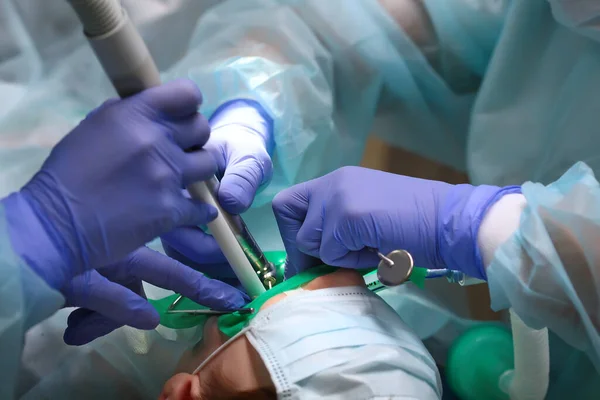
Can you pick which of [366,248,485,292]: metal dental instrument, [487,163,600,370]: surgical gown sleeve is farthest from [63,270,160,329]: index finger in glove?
[487,163,600,370]: surgical gown sleeve

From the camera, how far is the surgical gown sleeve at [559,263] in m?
0.66

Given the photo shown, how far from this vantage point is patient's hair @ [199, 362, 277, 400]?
759 mm

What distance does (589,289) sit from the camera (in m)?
0.67

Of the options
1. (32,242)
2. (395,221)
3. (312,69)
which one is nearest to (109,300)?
(32,242)

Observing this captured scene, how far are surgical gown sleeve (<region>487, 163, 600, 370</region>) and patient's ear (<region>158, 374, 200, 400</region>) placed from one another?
449mm

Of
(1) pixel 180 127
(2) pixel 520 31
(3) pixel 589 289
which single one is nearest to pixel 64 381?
(1) pixel 180 127

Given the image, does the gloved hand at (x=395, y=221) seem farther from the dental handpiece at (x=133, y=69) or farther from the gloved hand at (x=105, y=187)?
the gloved hand at (x=105, y=187)

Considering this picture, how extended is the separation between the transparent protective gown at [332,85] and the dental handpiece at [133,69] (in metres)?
0.24

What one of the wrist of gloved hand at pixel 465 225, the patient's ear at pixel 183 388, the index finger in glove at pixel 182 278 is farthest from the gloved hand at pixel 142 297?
the wrist of gloved hand at pixel 465 225

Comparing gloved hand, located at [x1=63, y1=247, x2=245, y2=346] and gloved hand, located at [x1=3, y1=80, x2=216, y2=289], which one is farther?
gloved hand, located at [x1=63, y1=247, x2=245, y2=346]

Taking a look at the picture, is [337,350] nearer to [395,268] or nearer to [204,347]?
→ [395,268]

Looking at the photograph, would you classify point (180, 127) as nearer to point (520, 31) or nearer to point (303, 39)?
point (303, 39)

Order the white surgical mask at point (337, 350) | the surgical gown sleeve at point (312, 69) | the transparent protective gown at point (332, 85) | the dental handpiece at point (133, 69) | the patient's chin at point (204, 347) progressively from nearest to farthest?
the dental handpiece at point (133, 69) → the white surgical mask at point (337, 350) → the patient's chin at point (204, 347) → the transparent protective gown at point (332, 85) → the surgical gown sleeve at point (312, 69)

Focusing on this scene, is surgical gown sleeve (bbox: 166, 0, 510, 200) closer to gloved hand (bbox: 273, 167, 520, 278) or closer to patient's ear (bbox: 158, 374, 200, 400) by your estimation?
gloved hand (bbox: 273, 167, 520, 278)
